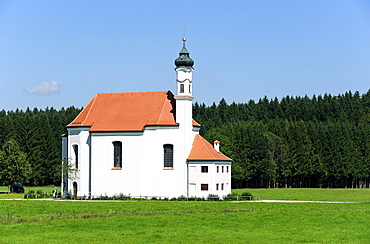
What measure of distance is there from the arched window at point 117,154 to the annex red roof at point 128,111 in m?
1.88

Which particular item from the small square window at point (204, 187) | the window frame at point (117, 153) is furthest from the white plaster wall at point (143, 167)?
the small square window at point (204, 187)

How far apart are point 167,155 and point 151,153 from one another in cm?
187

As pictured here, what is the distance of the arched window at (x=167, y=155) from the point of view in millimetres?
73625

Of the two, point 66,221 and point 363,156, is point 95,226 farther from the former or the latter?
point 363,156

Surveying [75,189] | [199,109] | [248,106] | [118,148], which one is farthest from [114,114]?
[248,106]

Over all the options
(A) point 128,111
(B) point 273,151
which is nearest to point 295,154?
(B) point 273,151

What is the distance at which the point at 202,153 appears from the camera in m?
72.7

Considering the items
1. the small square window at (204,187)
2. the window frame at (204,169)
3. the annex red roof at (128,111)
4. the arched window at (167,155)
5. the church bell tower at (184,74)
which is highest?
the church bell tower at (184,74)

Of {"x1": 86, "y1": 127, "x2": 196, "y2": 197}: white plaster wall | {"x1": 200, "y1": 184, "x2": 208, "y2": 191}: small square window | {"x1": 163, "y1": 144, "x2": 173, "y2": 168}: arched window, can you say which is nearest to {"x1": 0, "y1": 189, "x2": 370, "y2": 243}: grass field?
{"x1": 200, "y1": 184, "x2": 208, "y2": 191}: small square window

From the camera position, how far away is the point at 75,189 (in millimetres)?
76688

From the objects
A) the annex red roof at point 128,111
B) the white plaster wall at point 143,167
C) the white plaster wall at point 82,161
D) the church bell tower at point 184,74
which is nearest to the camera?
the white plaster wall at point 143,167

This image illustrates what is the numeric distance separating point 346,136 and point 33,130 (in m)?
60.5

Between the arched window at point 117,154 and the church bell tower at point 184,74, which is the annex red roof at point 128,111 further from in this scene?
the church bell tower at point 184,74

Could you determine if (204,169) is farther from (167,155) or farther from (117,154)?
(117,154)
